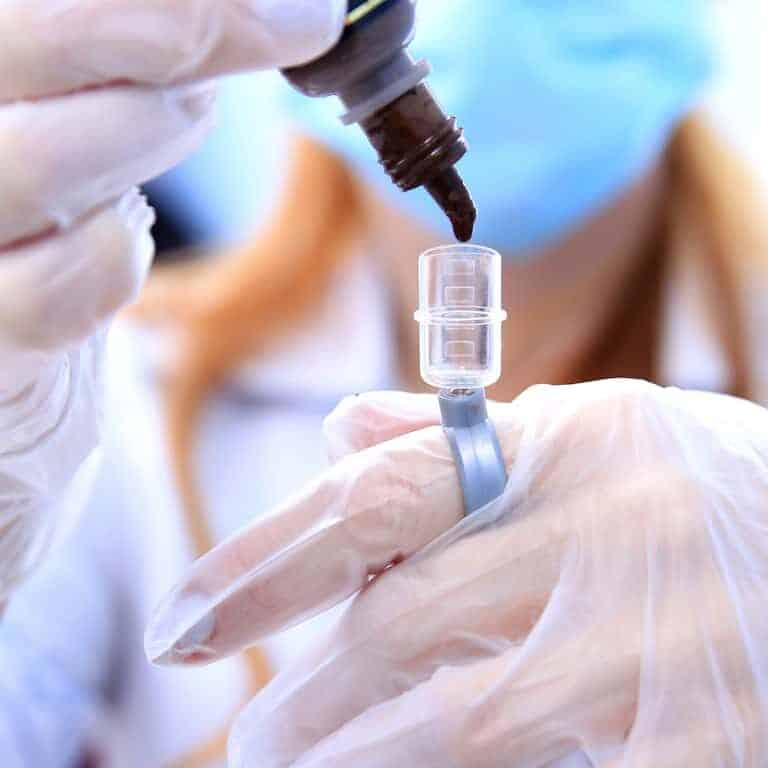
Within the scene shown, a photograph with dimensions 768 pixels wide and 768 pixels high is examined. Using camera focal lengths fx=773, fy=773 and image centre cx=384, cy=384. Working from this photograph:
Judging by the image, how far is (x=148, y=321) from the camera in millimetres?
1249

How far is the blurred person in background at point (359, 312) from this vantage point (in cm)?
103

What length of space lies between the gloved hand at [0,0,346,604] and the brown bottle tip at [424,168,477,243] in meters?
0.11

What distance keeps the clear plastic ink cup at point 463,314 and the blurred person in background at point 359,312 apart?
0.48 metres

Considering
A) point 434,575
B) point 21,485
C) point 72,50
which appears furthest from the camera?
point 21,485

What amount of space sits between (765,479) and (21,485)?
62cm

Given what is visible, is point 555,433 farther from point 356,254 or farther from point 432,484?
point 356,254

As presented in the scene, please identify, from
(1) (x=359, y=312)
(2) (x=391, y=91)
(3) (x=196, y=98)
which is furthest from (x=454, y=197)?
(1) (x=359, y=312)

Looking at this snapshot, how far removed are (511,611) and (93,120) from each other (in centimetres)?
43

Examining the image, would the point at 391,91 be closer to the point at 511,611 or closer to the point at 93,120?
the point at 93,120

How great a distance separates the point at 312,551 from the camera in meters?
0.55

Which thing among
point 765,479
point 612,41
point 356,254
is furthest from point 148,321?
point 765,479

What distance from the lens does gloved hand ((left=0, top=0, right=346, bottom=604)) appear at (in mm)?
452

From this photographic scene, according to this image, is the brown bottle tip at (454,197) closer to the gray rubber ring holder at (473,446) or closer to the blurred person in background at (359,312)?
the gray rubber ring holder at (473,446)

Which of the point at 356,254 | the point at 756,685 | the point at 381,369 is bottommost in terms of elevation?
the point at 756,685
